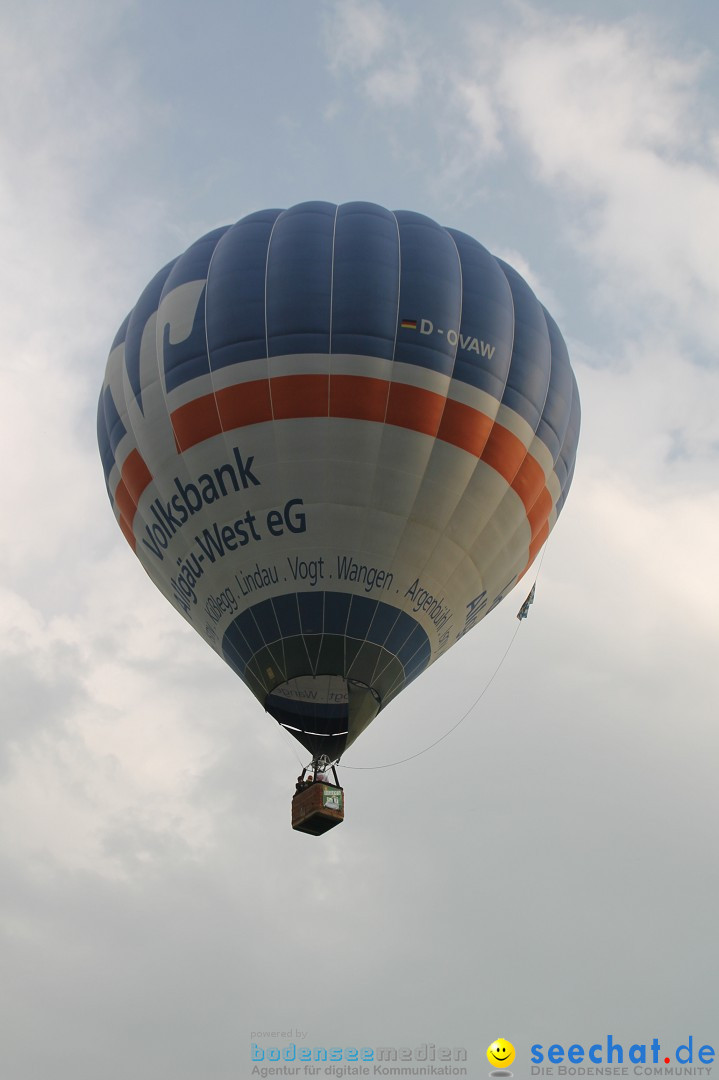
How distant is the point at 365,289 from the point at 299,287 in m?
0.95

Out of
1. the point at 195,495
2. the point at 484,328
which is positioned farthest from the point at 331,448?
the point at 484,328

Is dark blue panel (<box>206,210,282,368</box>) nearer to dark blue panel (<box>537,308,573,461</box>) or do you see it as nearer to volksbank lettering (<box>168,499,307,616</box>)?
volksbank lettering (<box>168,499,307,616</box>)

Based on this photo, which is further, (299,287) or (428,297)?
(428,297)

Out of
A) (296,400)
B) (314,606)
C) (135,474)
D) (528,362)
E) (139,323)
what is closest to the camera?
(296,400)

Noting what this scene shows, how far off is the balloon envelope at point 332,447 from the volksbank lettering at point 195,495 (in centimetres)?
3

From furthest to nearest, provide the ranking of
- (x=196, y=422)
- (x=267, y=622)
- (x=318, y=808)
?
1. (x=196, y=422)
2. (x=267, y=622)
3. (x=318, y=808)

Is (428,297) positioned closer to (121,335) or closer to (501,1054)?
(121,335)

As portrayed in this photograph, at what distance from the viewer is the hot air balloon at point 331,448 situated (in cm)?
1783

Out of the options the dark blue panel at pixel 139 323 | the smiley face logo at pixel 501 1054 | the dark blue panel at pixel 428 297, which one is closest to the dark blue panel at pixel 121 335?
the dark blue panel at pixel 139 323

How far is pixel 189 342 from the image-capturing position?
1842 centimetres

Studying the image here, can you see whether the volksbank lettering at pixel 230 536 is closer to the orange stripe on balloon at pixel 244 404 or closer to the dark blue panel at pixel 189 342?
the orange stripe on balloon at pixel 244 404

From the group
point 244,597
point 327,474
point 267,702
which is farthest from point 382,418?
point 267,702

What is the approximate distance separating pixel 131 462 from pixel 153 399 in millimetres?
1149

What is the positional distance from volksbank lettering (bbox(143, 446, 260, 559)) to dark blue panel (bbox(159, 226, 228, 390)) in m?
1.38
